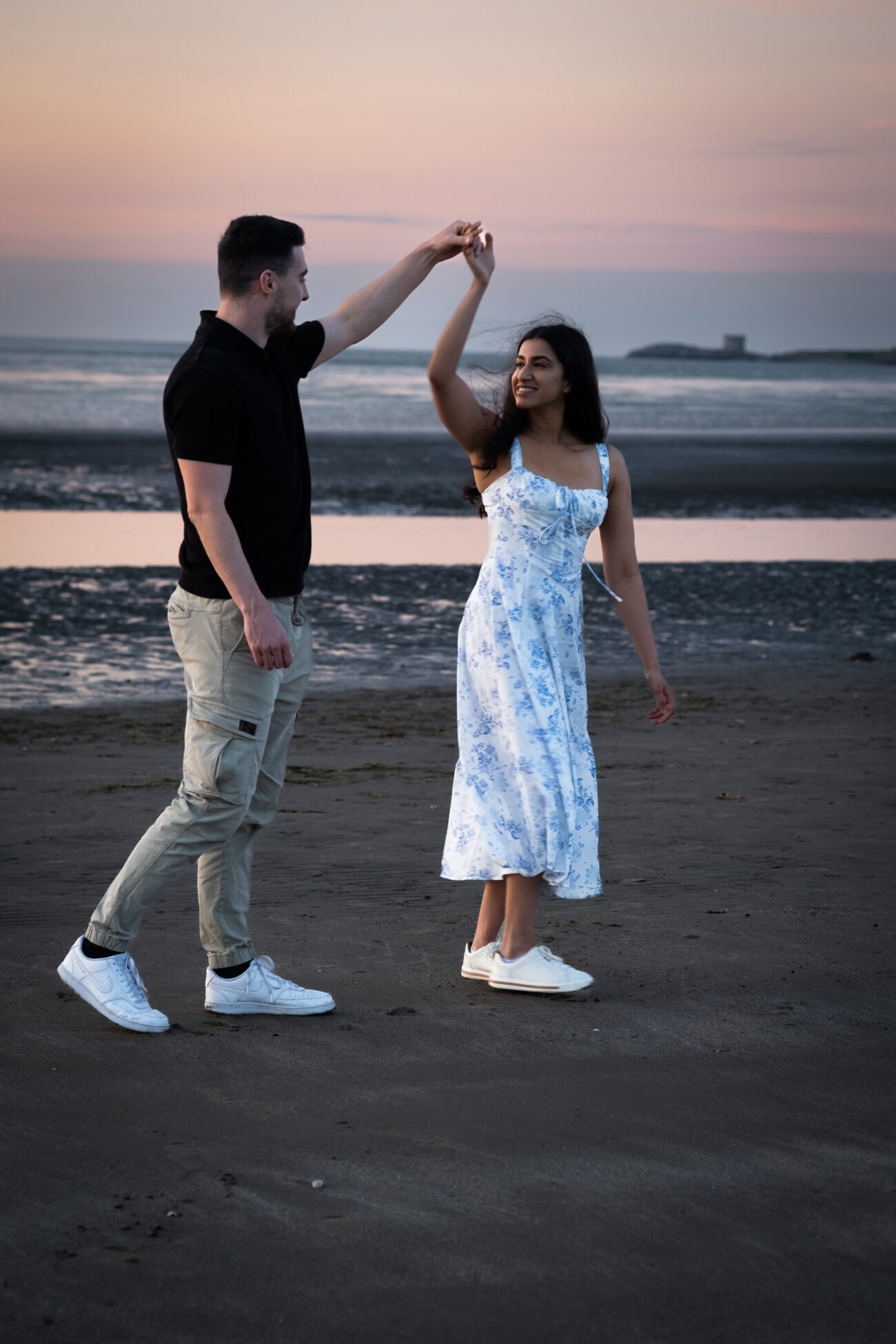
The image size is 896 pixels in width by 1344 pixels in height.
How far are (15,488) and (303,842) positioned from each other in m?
19.1

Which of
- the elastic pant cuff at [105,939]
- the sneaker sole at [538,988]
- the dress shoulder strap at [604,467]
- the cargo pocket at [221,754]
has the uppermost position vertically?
the dress shoulder strap at [604,467]

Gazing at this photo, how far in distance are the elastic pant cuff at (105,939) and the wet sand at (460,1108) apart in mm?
257

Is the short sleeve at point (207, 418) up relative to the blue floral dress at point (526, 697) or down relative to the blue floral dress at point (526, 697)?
up

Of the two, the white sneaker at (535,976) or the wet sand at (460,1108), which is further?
the white sneaker at (535,976)

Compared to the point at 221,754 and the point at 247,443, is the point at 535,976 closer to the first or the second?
the point at 221,754

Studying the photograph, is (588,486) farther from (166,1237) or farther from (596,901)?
(166,1237)

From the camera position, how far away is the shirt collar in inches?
150

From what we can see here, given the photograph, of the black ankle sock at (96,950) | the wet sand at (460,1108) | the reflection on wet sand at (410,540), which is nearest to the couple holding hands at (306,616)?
the black ankle sock at (96,950)

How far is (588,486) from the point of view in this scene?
14.4 feet

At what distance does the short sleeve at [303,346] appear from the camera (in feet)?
13.5

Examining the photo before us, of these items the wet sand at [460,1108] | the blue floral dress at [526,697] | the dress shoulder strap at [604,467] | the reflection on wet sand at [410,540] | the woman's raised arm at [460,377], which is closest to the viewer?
the wet sand at [460,1108]

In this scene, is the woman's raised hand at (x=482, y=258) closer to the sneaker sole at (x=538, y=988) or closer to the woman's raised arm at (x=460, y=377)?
the woman's raised arm at (x=460, y=377)

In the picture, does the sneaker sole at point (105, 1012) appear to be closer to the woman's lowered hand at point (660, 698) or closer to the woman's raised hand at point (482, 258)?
the woman's lowered hand at point (660, 698)

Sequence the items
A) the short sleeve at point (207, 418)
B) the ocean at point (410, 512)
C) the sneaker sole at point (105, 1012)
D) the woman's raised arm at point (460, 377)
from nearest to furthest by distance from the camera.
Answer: the short sleeve at point (207, 418) → the sneaker sole at point (105, 1012) → the woman's raised arm at point (460, 377) → the ocean at point (410, 512)
